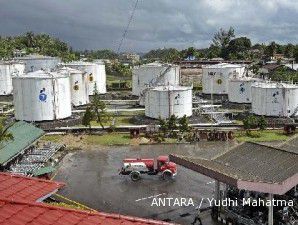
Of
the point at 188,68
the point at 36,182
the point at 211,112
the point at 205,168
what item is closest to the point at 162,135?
the point at 211,112

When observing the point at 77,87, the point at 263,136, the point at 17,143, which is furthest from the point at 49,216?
the point at 77,87

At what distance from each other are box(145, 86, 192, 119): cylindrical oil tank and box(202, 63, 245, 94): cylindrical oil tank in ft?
70.3

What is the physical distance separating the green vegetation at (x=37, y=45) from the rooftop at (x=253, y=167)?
344 feet

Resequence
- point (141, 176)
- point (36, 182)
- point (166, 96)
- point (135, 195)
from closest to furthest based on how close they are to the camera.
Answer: point (36, 182), point (135, 195), point (141, 176), point (166, 96)

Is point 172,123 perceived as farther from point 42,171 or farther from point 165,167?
point 42,171

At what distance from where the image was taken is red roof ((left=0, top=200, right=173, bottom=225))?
8.31m

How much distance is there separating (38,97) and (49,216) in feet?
145

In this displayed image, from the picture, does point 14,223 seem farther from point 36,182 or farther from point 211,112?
point 211,112

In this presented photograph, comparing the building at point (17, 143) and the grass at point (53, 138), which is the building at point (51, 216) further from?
the grass at point (53, 138)

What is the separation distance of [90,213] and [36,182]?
4.02 metres

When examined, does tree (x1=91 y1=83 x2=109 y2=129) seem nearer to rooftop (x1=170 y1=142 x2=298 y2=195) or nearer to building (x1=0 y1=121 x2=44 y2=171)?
building (x1=0 y1=121 x2=44 y2=171)

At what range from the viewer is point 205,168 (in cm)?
2206

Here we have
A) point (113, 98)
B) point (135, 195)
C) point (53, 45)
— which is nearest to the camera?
point (135, 195)

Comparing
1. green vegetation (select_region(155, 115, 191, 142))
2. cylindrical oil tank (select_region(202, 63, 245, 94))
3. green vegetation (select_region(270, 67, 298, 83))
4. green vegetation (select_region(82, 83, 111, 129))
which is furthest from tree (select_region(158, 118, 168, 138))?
green vegetation (select_region(270, 67, 298, 83))
